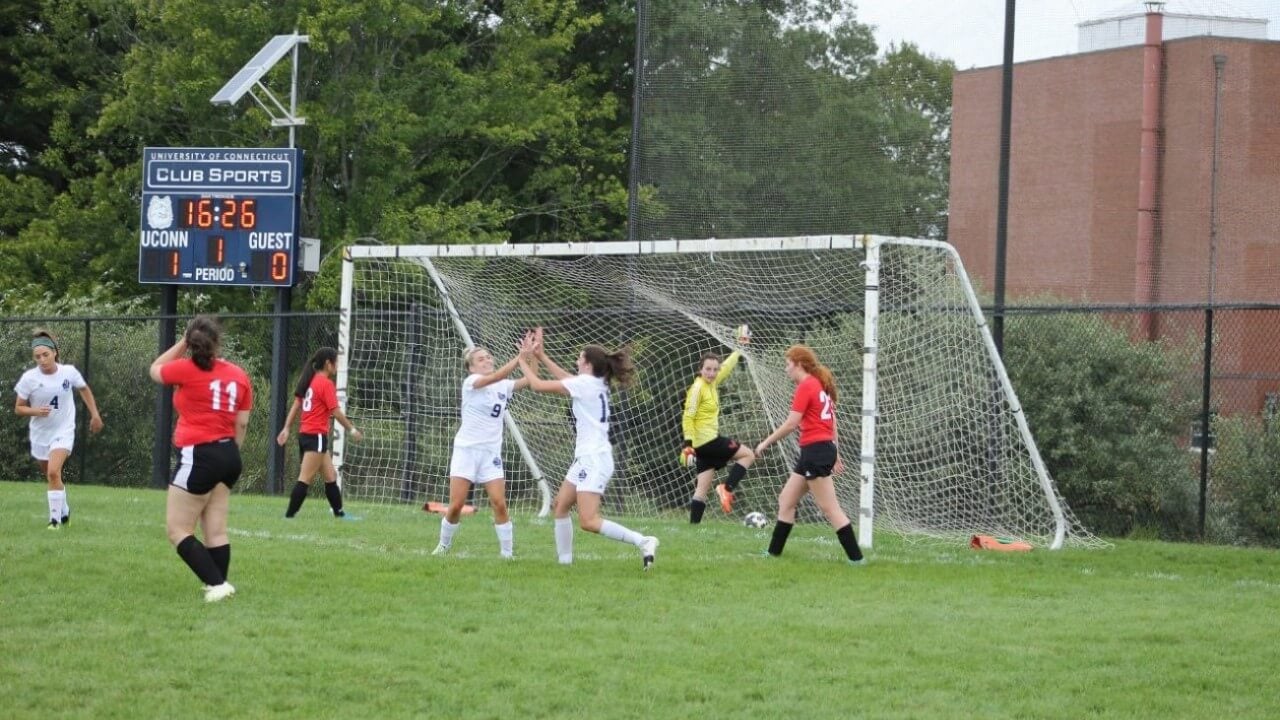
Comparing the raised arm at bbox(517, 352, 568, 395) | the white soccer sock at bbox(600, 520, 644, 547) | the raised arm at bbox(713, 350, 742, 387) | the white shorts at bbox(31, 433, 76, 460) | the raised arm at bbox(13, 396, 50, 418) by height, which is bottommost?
the white soccer sock at bbox(600, 520, 644, 547)

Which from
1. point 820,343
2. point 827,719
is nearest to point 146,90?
point 820,343

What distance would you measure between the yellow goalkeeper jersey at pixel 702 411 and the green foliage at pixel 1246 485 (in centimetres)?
545

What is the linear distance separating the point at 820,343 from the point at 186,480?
10184mm

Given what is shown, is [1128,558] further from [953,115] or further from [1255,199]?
[953,115]

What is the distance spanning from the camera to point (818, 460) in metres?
12.1

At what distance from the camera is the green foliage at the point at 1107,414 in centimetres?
1720

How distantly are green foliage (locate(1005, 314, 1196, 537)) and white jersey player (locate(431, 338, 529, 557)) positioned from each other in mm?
8081

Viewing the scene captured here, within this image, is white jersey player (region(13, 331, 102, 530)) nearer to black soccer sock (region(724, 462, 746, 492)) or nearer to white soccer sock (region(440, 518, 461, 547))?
white soccer sock (region(440, 518, 461, 547))

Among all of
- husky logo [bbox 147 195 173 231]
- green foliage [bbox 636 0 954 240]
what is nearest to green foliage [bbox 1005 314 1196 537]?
green foliage [bbox 636 0 954 240]

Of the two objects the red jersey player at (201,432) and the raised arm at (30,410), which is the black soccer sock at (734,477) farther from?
the red jersey player at (201,432)

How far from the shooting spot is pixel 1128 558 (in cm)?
1355

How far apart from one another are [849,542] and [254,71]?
1525 centimetres

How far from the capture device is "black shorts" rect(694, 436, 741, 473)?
1633 centimetres

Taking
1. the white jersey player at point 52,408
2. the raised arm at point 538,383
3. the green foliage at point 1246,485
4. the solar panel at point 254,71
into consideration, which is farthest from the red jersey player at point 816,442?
the solar panel at point 254,71
